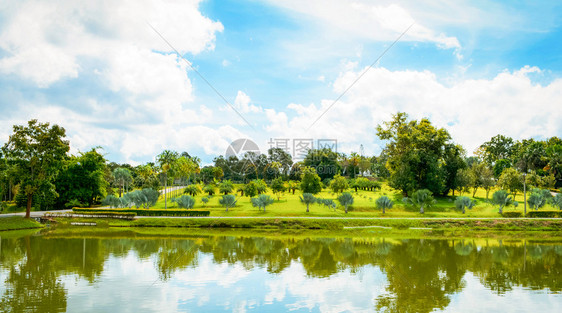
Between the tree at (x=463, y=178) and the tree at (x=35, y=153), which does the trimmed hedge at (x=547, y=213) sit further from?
the tree at (x=35, y=153)

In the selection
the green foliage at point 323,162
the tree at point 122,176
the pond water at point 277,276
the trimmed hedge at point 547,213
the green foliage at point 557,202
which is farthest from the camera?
the green foliage at point 323,162

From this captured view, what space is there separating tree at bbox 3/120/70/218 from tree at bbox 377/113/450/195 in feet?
144

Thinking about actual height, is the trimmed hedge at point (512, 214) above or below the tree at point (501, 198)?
below

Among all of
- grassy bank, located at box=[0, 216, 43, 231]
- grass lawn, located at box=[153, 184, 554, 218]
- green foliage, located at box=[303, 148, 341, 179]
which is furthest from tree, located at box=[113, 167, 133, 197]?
green foliage, located at box=[303, 148, 341, 179]

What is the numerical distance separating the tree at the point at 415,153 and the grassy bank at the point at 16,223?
4542 centimetres

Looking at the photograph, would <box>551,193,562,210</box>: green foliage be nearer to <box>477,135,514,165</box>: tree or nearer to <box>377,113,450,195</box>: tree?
<box>377,113,450,195</box>: tree

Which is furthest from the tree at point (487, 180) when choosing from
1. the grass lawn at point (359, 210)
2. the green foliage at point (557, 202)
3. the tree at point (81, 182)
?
the tree at point (81, 182)

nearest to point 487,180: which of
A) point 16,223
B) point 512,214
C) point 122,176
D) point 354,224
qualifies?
point 512,214

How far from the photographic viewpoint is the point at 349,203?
44.4 m

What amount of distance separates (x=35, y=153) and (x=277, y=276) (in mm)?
35964

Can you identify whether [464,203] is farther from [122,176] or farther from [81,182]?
[122,176]

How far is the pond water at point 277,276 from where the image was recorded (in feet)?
46.2

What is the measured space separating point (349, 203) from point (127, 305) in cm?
3359

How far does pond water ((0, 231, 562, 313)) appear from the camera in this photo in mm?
14067
